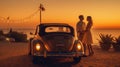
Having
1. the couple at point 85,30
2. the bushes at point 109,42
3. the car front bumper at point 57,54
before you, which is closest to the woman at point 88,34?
the couple at point 85,30

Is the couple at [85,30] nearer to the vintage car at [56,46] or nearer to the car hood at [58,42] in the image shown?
the vintage car at [56,46]

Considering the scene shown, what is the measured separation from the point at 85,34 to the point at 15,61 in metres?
4.07

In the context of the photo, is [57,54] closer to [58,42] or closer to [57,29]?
[58,42]

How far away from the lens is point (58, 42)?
12.4 m

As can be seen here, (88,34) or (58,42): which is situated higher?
(88,34)

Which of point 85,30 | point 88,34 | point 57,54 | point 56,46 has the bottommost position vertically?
point 57,54

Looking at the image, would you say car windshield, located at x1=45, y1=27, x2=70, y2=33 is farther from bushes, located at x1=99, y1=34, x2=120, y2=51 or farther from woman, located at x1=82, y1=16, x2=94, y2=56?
bushes, located at x1=99, y1=34, x2=120, y2=51

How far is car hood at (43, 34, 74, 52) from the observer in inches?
483

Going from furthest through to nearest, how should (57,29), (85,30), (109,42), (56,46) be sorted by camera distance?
(109,42) < (85,30) < (57,29) < (56,46)

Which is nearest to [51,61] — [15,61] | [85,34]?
[15,61]

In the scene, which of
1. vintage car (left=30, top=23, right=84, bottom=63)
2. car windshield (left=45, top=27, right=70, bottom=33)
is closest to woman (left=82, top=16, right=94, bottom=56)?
car windshield (left=45, top=27, right=70, bottom=33)

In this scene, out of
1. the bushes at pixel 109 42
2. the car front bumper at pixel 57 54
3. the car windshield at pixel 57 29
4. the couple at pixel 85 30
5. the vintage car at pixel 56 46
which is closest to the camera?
the car front bumper at pixel 57 54

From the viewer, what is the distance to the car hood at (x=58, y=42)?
1228cm

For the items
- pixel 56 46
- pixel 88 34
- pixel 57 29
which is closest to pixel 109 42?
pixel 88 34
